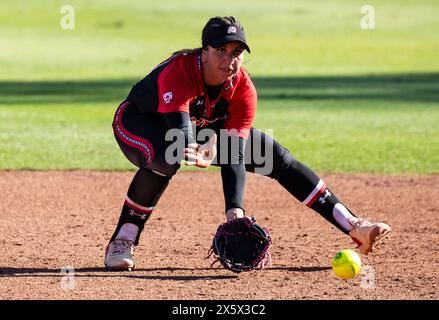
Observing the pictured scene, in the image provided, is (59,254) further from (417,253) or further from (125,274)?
(417,253)

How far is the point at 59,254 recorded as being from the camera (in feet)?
20.3

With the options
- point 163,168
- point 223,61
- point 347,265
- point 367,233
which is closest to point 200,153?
point 163,168

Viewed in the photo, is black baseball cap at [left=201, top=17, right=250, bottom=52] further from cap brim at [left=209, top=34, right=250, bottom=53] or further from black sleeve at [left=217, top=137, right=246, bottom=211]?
black sleeve at [left=217, top=137, right=246, bottom=211]

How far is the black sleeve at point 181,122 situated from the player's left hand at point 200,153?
6 centimetres

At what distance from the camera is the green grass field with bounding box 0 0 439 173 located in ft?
35.7

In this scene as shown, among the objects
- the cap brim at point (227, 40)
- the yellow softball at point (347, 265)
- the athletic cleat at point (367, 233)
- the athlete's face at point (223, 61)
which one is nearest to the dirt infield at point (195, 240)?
the yellow softball at point (347, 265)

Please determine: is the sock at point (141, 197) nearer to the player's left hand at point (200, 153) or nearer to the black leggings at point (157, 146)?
the black leggings at point (157, 146)

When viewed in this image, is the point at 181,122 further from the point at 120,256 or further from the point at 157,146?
the point at 120,256

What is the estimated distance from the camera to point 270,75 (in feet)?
62.2

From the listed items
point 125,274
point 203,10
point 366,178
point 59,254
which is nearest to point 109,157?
point 366,178

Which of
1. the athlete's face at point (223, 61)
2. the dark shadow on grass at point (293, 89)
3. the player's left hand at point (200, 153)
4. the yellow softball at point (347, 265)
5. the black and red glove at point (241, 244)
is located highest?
the dark shadow on grass at point (293, 89)

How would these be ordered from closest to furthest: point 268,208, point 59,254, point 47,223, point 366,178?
point 59,254
point 47,223
point 268,208
point 366,178

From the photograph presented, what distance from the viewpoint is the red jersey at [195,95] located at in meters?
5.46
